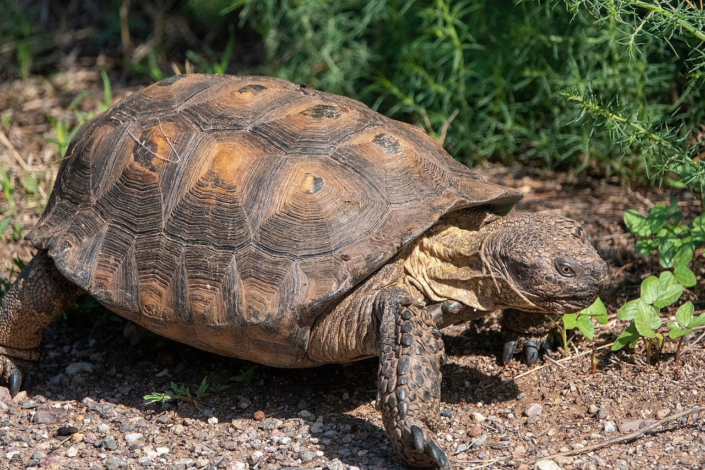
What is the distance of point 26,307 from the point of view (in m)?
4.00

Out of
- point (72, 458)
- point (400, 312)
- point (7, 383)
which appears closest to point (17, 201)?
point (7, 383)

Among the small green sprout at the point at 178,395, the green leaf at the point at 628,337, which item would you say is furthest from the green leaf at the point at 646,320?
the small green sprout at the point at 178,395

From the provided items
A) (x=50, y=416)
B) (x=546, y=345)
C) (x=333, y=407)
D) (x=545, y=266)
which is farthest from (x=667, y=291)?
(x=50, y=416)

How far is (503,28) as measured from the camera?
5.74m

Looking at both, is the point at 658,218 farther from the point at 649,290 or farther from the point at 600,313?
the point at 600,313

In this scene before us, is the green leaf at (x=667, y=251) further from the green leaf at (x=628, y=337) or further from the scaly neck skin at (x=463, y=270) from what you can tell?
the scaly neck skin at (x=463, y=270)

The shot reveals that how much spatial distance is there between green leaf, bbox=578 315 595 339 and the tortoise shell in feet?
2.35

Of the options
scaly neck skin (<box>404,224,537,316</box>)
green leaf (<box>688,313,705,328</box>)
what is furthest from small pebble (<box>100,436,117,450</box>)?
green leaf (<box>688,313,705,328</box>)

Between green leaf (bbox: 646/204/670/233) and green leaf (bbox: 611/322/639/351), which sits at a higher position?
green leaf (bbox: 646/204/670/233)

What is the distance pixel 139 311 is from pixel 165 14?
5.37 meters

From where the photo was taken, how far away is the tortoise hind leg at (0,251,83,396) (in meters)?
4.00

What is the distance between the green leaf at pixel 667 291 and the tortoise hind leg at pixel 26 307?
3076mm

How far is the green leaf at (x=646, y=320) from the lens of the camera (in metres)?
3.52

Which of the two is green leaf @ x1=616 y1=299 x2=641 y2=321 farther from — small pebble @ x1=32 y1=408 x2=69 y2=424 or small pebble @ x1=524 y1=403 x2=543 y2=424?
small pebble @ x1=32 y1=408 x2=69 y2=424
